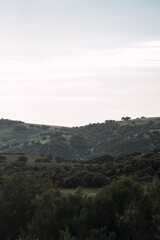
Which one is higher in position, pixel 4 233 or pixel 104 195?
pixel 104 195

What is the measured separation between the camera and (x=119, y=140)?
163 metres

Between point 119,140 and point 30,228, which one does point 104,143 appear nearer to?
point 119,140

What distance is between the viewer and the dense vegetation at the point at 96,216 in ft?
87.3

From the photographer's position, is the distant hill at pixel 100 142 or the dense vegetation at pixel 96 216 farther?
the distant hill at pixel 100 142

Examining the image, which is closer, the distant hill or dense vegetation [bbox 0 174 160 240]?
dense vegetation [bbox 0 174 160 240]

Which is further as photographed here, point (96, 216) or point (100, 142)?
point (100, 142)

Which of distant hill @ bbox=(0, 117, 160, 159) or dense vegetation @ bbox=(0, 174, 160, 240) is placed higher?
distant hill @ bbox=(0, 117, 160, 159)

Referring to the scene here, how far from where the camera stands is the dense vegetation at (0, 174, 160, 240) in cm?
2661

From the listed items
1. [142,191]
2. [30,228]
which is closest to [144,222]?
[142,191]

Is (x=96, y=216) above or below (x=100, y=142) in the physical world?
below

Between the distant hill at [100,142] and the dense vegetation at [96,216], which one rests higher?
the distant hill at [100,142]

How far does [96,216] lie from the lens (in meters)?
28.9

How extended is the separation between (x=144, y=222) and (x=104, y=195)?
14.9ft

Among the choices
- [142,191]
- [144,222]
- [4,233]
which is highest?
[142,191]
